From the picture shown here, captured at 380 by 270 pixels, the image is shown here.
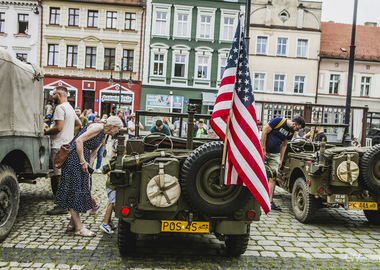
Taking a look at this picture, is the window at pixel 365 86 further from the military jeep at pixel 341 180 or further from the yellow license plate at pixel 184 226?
the yellow license plate at pixel 184 226

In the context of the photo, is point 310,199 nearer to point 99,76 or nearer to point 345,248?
point 345,248

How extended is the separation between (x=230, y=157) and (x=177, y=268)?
1416 millimetres

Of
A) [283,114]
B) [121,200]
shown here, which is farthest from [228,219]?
[283,114]

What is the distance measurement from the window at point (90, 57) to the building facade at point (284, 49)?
1326cm

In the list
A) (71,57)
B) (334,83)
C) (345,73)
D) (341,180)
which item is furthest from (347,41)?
(341,180)

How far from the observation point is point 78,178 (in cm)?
514

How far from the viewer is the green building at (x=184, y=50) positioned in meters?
30.9

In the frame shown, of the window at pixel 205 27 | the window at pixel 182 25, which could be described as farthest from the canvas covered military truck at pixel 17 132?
the window at pixel 205 27

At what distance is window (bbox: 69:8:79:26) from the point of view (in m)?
30.8

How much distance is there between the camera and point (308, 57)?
31219 mm

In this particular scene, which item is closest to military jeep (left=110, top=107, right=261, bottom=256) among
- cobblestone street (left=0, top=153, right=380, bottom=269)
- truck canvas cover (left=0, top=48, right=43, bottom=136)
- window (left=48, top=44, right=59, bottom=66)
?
cobblestone street (left=0, top=153, right=380, bottom=269)

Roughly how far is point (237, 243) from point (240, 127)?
1474mm

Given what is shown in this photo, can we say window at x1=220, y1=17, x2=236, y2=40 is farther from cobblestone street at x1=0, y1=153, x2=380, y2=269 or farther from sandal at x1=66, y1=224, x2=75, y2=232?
sandal at x1=66, y1=224, x2=75, y2=232

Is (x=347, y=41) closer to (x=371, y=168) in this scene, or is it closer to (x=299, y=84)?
(x=299, y=84)
